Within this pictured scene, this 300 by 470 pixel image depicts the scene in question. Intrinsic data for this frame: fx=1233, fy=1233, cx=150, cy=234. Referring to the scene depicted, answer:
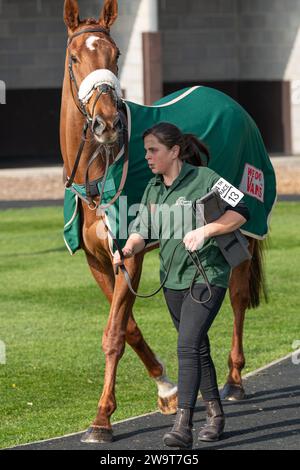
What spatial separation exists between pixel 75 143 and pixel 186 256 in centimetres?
130

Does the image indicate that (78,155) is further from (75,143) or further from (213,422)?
(213,422)

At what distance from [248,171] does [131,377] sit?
180cm

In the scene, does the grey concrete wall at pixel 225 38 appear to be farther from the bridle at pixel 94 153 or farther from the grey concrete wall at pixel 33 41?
the bridle at pixel 94 153

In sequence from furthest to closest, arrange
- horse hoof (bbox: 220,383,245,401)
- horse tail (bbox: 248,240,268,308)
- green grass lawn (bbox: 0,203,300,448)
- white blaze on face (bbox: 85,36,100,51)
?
horse tail (bbox: 248,240,268,308) < horse hoof (bbox: 220,383,245,401) < green grass lawn (bbox: 0,203,300,448) < white blaze on face (bbox: 85,36,100,51)

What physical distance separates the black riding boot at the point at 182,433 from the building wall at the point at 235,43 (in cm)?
2512

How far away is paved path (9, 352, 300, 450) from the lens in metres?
7.11

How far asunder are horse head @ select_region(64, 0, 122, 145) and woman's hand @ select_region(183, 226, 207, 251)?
835 mm

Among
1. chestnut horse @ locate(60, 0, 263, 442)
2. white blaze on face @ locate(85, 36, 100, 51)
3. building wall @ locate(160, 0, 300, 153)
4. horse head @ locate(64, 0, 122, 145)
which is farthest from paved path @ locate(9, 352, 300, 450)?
building wall @ locate(160, 0, 300, 153)

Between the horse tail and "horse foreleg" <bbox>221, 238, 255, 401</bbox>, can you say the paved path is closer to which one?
"horse foreleg" <bbox>221, 238, 255, 401</bbox>

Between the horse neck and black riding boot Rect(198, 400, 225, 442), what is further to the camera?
the horse neck

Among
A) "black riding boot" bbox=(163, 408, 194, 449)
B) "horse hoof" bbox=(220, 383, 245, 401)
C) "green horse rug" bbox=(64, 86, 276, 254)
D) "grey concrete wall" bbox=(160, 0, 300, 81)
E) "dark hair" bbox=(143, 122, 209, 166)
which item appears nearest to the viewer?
"black riding boot" bbox=(163, 408, 194, 449)

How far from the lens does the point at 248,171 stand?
9.17 metres

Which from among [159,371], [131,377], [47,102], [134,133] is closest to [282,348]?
[131,377]

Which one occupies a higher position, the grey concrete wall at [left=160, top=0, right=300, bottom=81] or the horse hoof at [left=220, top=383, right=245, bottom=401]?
the horse hoof at [left=220, top=383, right=245, bottom=401]
